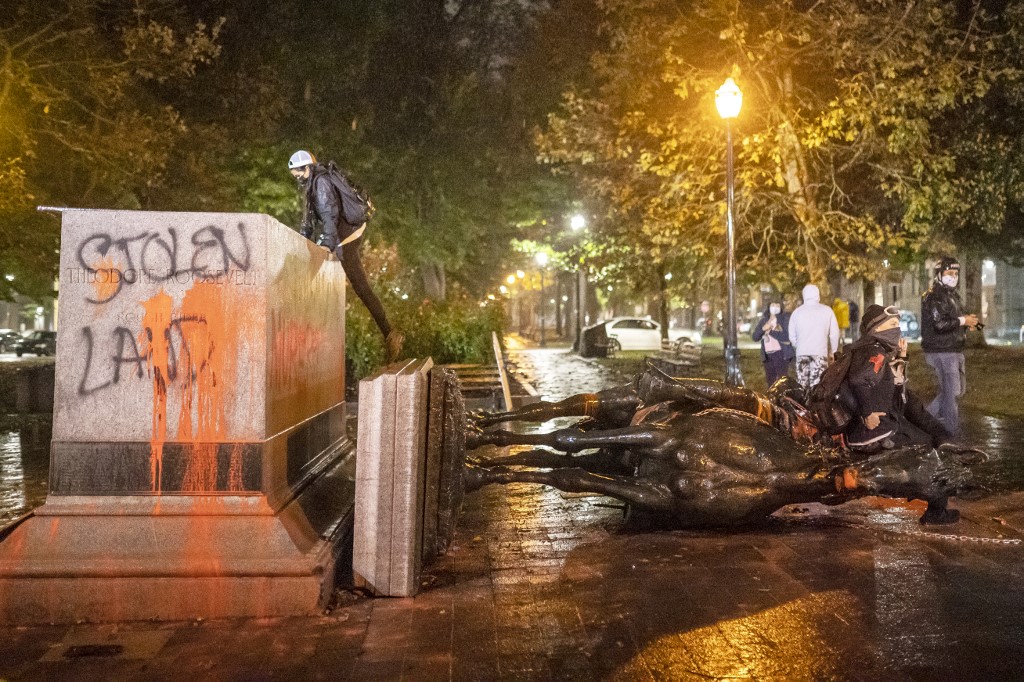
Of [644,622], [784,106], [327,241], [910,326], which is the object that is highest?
[784,106]

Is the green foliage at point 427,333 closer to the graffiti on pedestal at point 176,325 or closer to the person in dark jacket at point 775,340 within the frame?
the person in dark jacket at point 775,340

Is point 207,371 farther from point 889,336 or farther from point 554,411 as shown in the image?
point 889,336

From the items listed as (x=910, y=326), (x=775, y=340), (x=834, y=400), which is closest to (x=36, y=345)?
(x=775, y=340)

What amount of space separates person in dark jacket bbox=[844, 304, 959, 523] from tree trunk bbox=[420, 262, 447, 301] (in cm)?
2763

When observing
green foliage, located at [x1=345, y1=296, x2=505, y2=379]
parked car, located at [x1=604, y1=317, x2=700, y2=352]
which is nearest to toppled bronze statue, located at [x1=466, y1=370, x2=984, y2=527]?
green foliage, located at [x1=345, y1=296, x2=505, y2=379]

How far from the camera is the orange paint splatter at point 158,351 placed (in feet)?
14.8

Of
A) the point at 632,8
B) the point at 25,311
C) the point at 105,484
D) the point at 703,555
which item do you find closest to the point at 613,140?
the point at 632,8

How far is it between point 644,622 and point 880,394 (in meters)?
2.97

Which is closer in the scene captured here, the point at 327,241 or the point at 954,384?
the point at 327,241

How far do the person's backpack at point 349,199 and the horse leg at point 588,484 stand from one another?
96.3 inches

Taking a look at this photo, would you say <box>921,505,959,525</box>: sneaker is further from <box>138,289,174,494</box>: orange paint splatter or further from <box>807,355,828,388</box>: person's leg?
<box>138,289,174,494</box>: orange paint splatter

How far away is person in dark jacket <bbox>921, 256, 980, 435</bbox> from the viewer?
8828 mm

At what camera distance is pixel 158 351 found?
4523mm

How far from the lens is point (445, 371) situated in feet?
17.0
